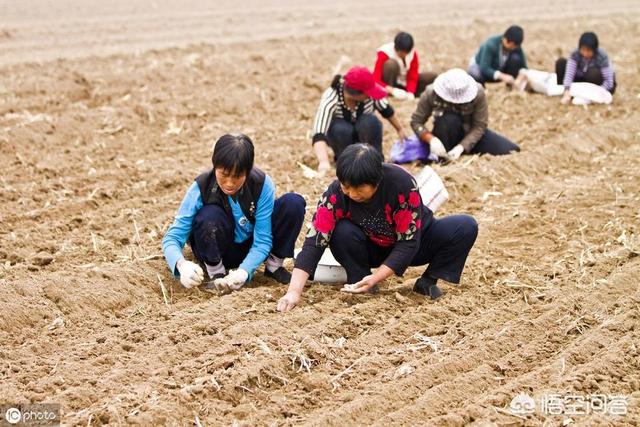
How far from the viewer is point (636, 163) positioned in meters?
7.13

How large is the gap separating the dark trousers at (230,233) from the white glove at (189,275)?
0.23 m

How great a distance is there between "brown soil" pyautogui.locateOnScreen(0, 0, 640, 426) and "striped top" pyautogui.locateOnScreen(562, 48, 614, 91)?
0.28 meters

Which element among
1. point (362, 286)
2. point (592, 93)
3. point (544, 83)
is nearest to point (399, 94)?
point (544, 83)

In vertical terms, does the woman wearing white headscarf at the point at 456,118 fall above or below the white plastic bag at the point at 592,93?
above

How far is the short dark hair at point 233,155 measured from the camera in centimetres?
439

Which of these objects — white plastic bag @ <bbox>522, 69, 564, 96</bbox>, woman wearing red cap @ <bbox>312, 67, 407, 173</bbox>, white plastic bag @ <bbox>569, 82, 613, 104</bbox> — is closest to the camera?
woman wearing red cap @ <bbox>312, 67, 407, 173</bbox>

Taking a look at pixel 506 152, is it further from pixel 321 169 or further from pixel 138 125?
pixel 138 125

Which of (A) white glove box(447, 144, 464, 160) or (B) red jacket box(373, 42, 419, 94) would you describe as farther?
(B) red jacket box(373, 42, 419, 94)

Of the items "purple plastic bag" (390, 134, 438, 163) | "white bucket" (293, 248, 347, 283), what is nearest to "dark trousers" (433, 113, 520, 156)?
"purple plastic bag" (390, 134, 438, 163)

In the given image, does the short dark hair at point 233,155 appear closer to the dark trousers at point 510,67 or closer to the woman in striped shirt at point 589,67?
the woman in striped shirt at point 589,67

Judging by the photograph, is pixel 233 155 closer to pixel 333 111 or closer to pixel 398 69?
pixel 333 111

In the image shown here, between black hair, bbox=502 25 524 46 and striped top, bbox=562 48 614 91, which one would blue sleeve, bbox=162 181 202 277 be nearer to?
striped top, bbox=562 48 614 91

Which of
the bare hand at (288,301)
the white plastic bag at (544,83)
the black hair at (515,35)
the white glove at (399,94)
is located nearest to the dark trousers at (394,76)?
the white glove at (399,94)

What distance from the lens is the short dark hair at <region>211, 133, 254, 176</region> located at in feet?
14.4
